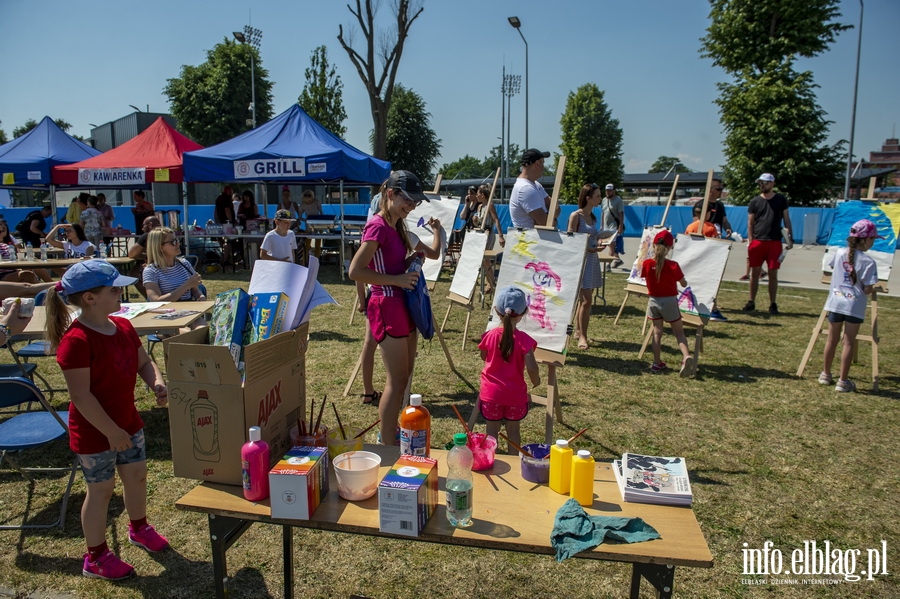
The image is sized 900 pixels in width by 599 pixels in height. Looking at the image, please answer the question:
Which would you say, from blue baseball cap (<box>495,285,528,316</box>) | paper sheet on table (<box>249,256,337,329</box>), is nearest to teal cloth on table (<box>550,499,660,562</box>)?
paper sheet on table (<box>249,256,337,329</box>)

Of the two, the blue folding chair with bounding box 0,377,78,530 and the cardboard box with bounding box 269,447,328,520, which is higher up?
the cardboard box with bounding box 269,447,328,520

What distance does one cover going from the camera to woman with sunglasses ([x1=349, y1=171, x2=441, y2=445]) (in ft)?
10.6

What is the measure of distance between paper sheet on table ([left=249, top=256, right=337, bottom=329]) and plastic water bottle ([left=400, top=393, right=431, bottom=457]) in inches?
23.6

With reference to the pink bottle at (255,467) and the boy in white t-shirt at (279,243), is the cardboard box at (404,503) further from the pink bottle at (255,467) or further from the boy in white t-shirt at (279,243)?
the boy in white t-shirt at (279,243)

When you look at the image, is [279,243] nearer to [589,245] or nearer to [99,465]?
[589,245]

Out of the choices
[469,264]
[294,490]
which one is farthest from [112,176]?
[294,490]

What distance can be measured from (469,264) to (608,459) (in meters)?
3.08

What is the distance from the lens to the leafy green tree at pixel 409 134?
38.0 m

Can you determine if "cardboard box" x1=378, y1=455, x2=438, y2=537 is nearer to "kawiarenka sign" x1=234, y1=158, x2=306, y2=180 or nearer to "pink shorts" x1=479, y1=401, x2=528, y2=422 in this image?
"pink shorts" x1=479, y1=401, x2=528, y2=422

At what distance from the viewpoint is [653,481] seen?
84.3 inches

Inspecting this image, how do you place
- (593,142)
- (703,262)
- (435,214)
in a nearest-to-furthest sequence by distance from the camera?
(435,214) → (703,262) → (593,142)

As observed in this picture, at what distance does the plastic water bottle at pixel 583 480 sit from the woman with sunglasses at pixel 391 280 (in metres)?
1.40

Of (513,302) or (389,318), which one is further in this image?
(389,318)

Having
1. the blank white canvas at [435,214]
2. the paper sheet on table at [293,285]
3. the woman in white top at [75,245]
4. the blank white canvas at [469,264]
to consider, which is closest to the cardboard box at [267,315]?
the paper sheet on table at [293,285]
